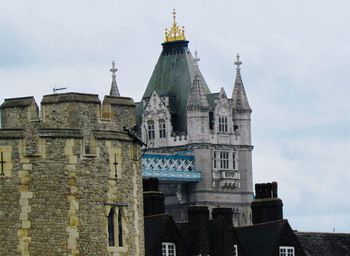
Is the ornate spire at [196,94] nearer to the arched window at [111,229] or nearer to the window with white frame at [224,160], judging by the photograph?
the window with white frame at [224,160]

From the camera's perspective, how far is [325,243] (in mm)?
58938

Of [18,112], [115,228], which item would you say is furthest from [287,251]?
[18,112]

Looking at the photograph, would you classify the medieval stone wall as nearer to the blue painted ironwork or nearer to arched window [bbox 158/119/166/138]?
the blue painted ironwork

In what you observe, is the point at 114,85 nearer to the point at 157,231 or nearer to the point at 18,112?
the point at 157,231

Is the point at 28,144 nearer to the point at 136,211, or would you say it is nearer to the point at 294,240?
the point at 136,211

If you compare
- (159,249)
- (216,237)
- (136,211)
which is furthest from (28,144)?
(216,237)

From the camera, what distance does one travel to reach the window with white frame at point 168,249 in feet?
166

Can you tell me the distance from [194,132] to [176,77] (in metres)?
6.61

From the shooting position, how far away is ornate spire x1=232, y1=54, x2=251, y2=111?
18375cm

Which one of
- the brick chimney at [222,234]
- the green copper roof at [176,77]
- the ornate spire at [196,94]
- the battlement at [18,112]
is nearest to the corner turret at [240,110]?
the green copper roof at [176,77]

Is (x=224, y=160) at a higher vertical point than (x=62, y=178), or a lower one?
higher

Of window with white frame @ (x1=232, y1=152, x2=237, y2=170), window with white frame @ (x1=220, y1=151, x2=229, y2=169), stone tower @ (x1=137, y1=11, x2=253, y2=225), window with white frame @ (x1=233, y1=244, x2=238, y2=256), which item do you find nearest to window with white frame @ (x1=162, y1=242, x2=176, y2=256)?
window with white frame @ (x1=233, y1=244, x2=238, y2=256)

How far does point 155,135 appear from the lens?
180 m

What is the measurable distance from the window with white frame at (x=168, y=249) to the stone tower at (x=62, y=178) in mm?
Result: 22839
